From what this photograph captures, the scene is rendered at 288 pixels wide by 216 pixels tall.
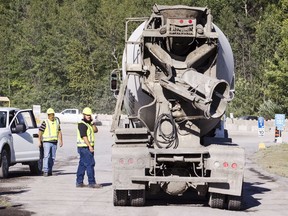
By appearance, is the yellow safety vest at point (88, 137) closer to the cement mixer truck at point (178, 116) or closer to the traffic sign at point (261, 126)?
the cement mixer truck at point (178, 116)

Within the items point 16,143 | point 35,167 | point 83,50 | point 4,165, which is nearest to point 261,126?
point 35,167

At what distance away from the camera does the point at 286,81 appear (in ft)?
194

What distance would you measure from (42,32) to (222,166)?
84960mm

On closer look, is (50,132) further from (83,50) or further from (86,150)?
(83,50)

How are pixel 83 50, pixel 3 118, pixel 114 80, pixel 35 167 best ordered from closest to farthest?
pixel 114 80 < pixel 3 118 < pixel 35 167 < pixel 83 50

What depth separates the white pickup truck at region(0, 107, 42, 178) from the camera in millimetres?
19600

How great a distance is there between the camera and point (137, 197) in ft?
46.8

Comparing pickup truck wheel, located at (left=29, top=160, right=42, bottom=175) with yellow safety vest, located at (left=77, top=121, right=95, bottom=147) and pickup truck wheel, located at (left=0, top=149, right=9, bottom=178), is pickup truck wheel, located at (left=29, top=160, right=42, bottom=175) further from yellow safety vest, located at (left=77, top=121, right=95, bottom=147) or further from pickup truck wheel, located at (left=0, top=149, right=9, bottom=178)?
yellow safety vest, located at (left=77, top=121, right=95, bottom=147)

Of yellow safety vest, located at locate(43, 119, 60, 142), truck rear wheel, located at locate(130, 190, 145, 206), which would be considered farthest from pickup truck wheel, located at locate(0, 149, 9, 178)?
truck rear wheel, located at locate(130, 190, 145, 206)

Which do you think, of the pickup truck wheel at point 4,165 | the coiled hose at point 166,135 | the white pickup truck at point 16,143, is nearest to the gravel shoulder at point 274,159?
the white pickup truck at point 16,143

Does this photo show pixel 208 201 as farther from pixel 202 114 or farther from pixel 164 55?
pixel 164 55

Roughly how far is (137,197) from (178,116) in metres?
1.66

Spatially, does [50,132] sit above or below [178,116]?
below

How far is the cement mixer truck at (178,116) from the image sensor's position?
13.8 m
